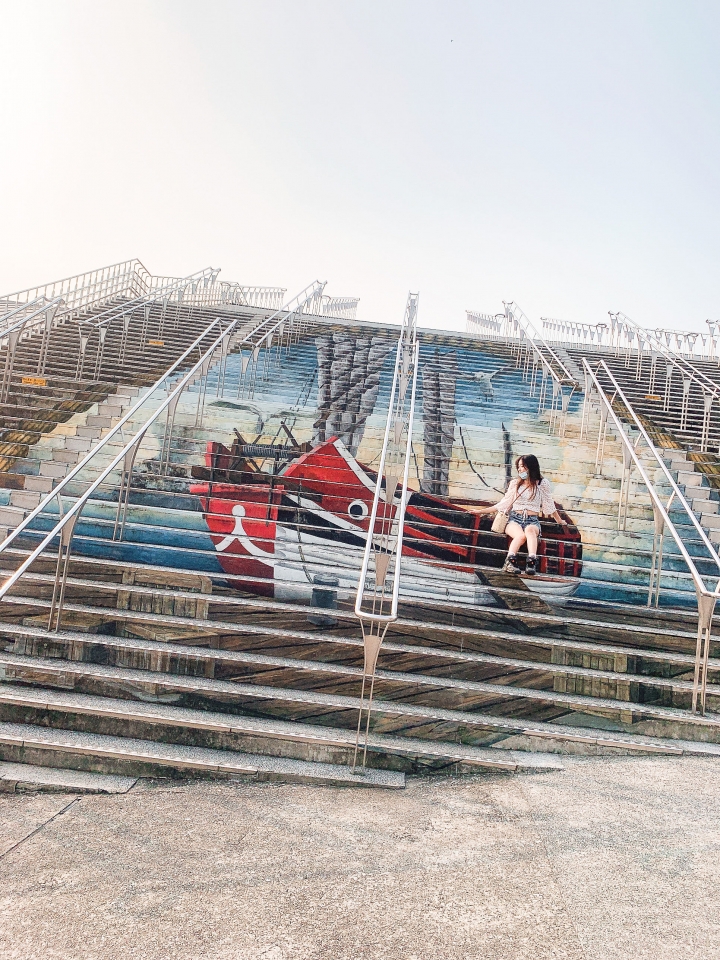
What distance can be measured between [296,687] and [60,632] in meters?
1.82

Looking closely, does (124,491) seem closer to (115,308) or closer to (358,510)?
(358,510)

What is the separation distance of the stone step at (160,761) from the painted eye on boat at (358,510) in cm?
358

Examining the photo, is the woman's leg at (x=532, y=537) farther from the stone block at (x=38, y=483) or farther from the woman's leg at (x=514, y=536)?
the stone block at (x=38, y=483)

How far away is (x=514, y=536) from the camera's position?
7.37m

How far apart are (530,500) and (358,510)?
71.1 inches

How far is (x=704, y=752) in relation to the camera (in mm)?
5270

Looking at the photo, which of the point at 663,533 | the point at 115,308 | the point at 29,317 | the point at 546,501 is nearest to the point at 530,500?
the point at 546,501

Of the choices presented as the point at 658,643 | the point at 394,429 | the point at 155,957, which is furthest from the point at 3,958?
the point at 394,429

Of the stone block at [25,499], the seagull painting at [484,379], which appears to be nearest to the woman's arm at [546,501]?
the stone block at [25,499]

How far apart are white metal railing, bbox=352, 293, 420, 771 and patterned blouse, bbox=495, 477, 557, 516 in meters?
1.00

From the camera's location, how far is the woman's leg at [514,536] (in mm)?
7273

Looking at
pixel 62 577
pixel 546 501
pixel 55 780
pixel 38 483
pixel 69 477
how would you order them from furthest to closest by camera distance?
pixel 38 483, pixel 546 501, pixel 69 477, pixel 62 577, pixel 55 780

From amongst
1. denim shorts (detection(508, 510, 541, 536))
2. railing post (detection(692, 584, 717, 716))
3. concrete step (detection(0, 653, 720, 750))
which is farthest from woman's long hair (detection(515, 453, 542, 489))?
concrete step (detection(0, 653, 720, 750))

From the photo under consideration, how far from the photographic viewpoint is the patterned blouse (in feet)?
24.5
